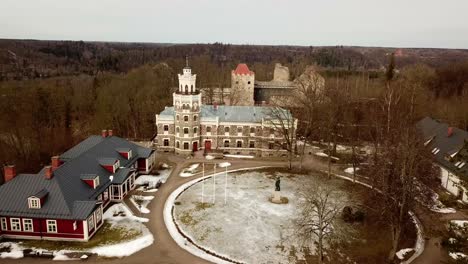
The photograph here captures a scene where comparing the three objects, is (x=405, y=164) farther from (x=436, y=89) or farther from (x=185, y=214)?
(x=436, y=89)

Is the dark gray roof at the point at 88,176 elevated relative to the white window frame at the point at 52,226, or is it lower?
elevated

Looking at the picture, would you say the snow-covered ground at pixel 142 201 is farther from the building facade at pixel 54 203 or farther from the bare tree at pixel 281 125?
the bare tree at pixel 281 125

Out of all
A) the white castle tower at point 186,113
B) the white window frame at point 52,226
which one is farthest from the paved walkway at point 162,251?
the white castle tower at point 186,113

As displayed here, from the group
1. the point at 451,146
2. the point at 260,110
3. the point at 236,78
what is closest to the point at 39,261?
the point at 260,110

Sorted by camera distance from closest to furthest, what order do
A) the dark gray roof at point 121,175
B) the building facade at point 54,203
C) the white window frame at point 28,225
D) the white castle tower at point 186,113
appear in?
the building facade at point 54,203 < the white window frame at point 28,225 < the dark gray roof at point 121,175 < the white castle tower at point 186,113

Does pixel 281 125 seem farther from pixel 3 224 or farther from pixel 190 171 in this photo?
pixel 3 224

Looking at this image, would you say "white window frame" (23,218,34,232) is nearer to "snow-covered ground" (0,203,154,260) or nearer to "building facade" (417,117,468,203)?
"snow-covered ground" (0,203,154,260)

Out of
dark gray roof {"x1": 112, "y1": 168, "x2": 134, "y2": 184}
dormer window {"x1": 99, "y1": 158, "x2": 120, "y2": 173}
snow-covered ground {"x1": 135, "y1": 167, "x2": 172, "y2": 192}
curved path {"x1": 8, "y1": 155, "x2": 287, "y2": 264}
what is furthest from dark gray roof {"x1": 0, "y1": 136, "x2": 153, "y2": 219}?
snow-covered ground {"x1": 135, "y1": 167, "x2": 172, "y2": 192}

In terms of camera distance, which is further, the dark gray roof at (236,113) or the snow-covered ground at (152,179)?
the dark gray roof at (236,113)
